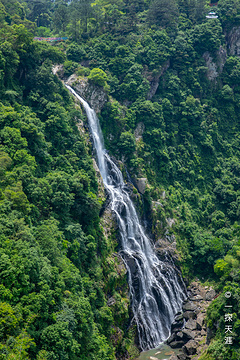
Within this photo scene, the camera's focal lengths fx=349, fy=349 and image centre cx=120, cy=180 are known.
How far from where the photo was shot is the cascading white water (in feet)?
115

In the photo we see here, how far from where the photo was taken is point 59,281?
83.3ft

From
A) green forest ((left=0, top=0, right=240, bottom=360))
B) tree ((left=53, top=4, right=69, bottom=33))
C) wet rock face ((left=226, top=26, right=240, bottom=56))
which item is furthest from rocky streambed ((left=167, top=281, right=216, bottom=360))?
tree ((left=53, top=4, right=69, bottom=33))

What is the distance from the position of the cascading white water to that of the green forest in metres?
1.36

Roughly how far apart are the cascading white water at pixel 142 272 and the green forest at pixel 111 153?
1.36 m

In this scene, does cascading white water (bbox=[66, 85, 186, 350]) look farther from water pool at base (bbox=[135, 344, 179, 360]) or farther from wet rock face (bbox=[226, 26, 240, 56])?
wet rock face (bbox=[226, 26, 240, 56])

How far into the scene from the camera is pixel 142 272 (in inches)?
1467

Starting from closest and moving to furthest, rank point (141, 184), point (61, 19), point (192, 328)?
point (192, 328) → point (141, 184) → point (61, 19)

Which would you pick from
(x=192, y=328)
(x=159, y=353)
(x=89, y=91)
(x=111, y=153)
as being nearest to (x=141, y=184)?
(x=111, y=153)

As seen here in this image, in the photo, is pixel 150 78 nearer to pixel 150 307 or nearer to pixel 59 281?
pixel 150 307

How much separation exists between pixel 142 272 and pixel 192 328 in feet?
23.9

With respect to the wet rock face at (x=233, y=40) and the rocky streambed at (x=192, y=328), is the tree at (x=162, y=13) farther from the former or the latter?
the rocky streambed at (x=192, y=328)

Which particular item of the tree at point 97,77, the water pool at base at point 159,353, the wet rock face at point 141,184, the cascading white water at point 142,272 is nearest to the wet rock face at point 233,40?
the tree at point 97,77

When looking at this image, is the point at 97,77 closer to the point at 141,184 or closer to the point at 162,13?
the point at 141,184

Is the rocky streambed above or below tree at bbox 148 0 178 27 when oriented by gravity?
below
